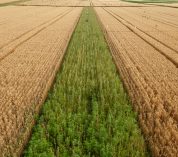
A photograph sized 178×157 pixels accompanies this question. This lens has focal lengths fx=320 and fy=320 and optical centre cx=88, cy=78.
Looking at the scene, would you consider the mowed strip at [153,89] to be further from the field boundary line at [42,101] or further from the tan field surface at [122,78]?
the field boundary line at [42,101]

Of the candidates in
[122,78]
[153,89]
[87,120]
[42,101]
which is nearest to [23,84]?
[42,101]

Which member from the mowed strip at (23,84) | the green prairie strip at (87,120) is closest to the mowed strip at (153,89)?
the green prairie strip at (87,120)

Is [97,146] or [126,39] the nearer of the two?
[97,146]

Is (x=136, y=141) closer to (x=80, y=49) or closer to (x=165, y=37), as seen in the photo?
(x=80, y=49)

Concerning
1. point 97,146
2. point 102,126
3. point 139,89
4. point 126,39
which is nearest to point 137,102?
point 139,89

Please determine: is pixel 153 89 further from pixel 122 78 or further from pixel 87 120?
pixel 87 120
